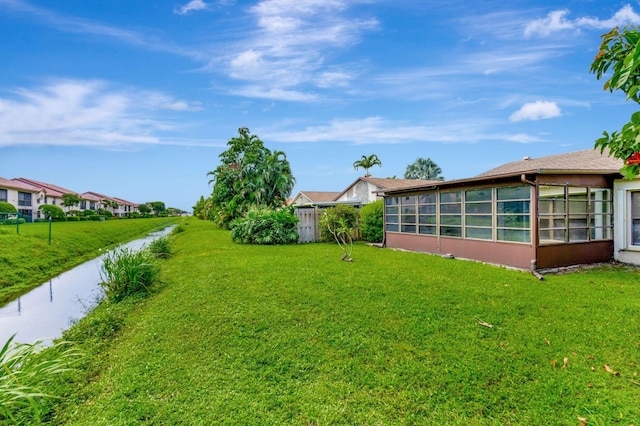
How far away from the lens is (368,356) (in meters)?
3.88

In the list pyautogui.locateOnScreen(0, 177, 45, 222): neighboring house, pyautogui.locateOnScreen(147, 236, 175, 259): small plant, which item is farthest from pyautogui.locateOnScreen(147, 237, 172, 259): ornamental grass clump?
pyautogui.locateOnScreen(0, 177, 45, 222): neighboring house

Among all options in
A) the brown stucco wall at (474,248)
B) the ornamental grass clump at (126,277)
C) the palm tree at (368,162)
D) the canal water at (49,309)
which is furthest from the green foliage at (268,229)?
the palm tree at (368,162)

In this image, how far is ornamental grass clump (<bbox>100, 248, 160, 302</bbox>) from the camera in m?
6.66

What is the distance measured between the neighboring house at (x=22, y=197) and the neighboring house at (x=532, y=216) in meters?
40.1

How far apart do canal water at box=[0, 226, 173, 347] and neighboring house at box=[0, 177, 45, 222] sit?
31.2 m

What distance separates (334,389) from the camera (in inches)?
130

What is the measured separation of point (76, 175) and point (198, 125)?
15.2 m

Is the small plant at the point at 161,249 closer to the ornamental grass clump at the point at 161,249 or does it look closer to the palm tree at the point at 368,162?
the ornamental grass clump at the point at 161,249

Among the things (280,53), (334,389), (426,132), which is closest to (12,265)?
(280,53)

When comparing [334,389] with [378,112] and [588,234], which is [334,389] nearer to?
[588,234]

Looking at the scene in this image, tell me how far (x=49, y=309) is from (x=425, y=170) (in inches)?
1513

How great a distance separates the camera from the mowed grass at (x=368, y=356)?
3.02 metres

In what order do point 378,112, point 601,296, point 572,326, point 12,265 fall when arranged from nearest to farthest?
point 572,326, point 601,296, point 12,265, point 378,112

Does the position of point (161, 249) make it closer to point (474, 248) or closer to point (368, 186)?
point (474, 248)
